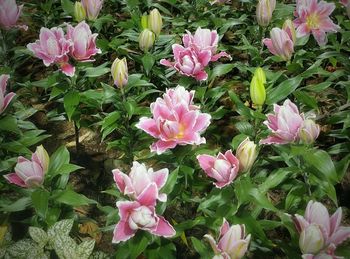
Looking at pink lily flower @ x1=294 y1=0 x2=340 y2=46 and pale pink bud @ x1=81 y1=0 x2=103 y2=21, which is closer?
pink lily flower @ x1=294 y1=0 x2=340 y2=46

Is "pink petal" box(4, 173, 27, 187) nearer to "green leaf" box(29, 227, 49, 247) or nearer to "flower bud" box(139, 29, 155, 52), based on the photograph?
"green leaf" box(29, 227, 49, 247)


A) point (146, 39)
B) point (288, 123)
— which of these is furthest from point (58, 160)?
point (288, 123)

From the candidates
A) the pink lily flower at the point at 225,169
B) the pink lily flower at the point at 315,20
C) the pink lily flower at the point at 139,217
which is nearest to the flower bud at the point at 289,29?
the pink lily flower at the point at 315,20

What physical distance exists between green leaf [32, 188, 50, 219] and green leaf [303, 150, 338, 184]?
962mm

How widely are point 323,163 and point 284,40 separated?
685 mm

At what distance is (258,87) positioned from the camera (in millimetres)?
1786

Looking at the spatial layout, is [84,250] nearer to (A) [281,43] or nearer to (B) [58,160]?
(B) [58,160]

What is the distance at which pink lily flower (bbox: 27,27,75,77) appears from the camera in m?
1.83

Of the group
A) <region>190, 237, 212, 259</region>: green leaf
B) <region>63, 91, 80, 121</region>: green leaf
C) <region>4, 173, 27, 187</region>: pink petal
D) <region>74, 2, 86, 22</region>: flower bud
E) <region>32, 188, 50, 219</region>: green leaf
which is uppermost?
<region>74, 2, 86, 22</region>: flower bud

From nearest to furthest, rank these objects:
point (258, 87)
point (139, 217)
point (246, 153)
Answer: point (139, 217) < point (246, 153) < point (258, 87)

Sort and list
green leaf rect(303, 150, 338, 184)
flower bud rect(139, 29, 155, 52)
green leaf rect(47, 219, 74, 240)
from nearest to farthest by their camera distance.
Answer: green leaf rect(47, 219, 74, 240) → green leaf rect(303, 150, 338, 184) → flower bud rect(139, 29, 155, 52)

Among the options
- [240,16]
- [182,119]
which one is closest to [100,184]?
[182,119]

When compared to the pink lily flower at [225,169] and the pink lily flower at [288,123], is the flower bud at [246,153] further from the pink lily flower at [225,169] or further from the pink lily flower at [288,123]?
the pink lily flower at [288,123]

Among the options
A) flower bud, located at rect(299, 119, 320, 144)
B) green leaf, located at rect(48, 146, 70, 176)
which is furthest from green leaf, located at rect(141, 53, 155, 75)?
flower bud, located at rect(299, 119, 320, 144)
